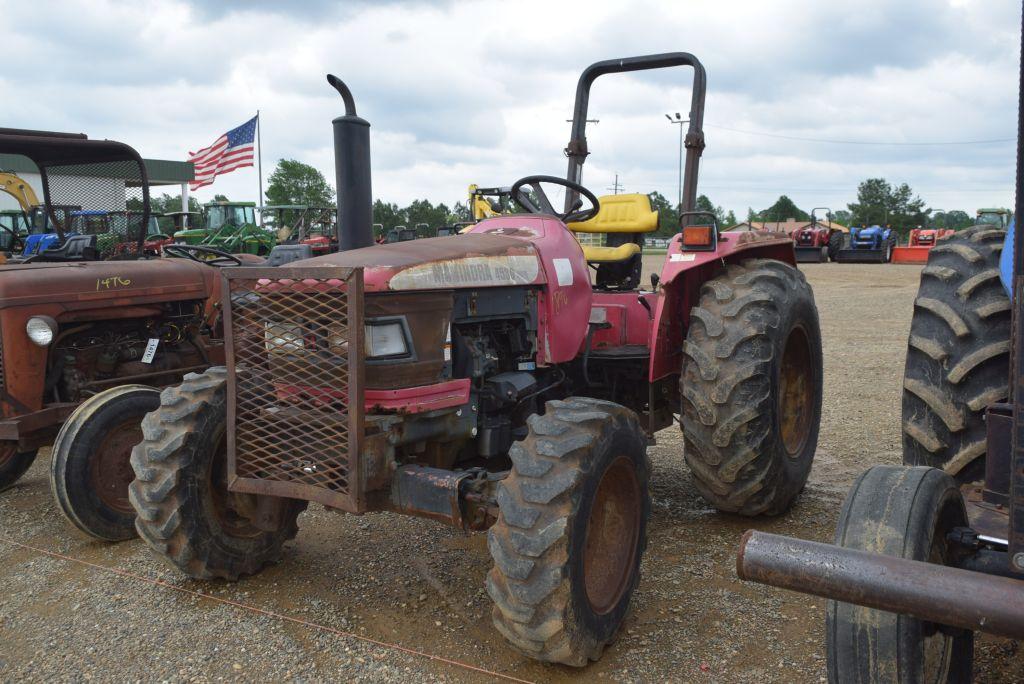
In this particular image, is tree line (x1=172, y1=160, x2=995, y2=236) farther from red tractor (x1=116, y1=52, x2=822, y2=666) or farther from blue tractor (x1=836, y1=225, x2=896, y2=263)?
red tractor (x1=116, y1=52, x2=822, y2=666)

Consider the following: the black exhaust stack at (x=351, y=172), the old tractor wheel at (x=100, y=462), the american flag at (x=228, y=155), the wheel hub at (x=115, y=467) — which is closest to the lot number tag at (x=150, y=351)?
the old tractor wheel at (x=100, y=462)

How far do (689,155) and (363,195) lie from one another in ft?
6.76

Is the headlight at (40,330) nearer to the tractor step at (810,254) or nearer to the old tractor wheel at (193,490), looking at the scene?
the old tractor wheel at (193,490)

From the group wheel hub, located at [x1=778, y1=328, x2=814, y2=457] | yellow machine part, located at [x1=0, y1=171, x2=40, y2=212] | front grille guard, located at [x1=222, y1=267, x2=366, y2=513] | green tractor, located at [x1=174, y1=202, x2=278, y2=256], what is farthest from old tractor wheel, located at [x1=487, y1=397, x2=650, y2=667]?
green tractor, located at [x1=174, y1=202, x2=278, y2=256]

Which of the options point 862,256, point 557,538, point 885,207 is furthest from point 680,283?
point 885,207

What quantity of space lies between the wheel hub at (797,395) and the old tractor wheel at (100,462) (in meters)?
3.55

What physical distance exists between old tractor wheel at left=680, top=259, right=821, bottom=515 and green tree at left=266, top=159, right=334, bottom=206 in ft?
174

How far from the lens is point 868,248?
92.8 ft

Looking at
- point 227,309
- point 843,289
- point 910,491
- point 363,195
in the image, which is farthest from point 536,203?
point 843,289

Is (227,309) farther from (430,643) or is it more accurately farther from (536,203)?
(536,203)

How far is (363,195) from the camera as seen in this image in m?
3.75

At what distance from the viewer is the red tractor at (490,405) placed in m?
2.66

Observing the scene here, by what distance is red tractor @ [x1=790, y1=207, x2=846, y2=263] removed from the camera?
2844 cm

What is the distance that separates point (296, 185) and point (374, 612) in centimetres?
5646
